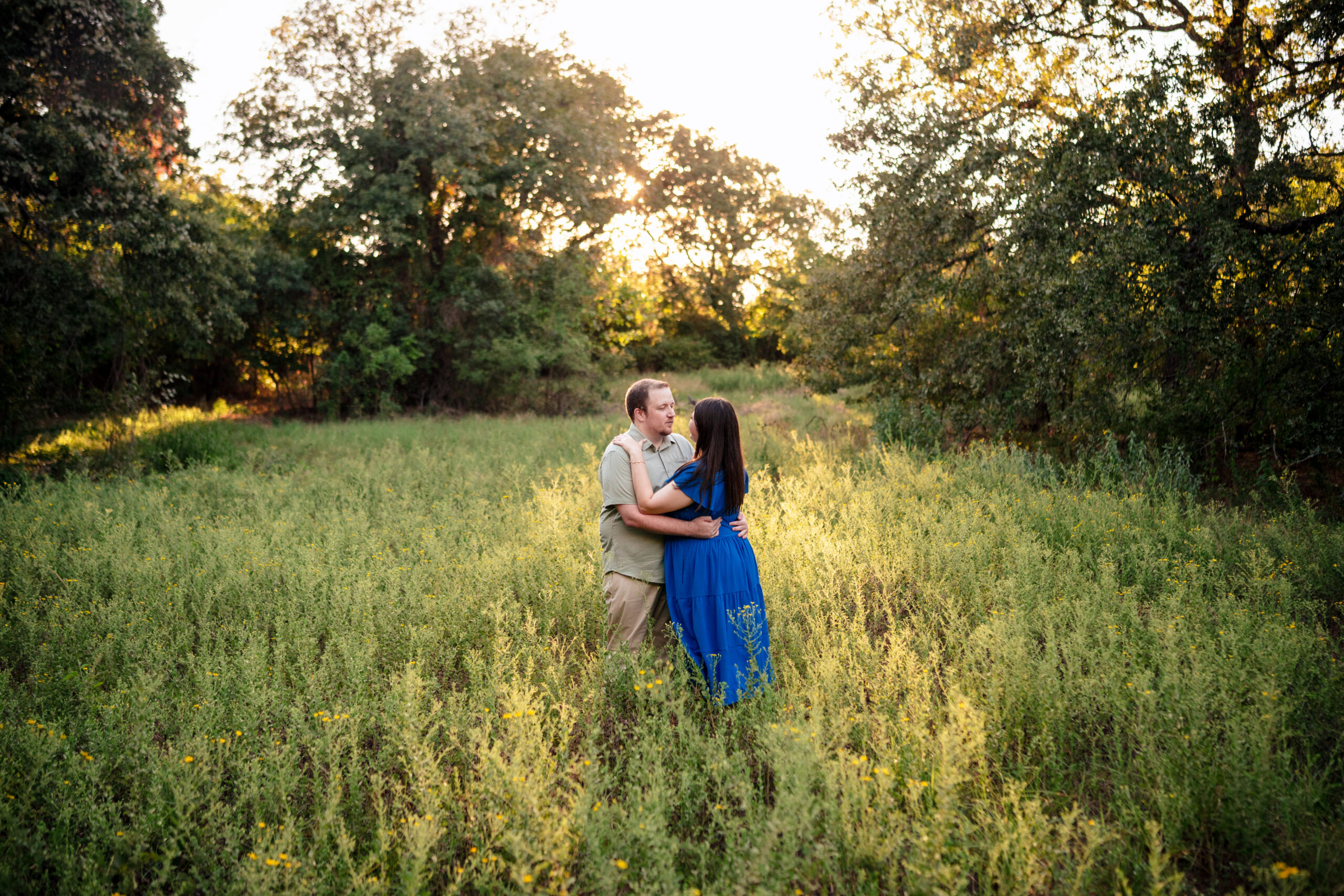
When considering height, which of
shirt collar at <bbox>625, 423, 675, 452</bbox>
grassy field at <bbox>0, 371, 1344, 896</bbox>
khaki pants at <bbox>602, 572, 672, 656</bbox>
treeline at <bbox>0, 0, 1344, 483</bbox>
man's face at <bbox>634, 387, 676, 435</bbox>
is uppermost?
treeline at <bbox>0, 0, 1344, 483</bbox>

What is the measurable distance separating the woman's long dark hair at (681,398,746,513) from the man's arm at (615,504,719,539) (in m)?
0.13

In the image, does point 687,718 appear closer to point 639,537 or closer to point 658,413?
point 639,537

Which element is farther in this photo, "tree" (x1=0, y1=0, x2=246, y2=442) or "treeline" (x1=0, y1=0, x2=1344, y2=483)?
"tree" (x1=0, y1=0, x2=246, y2=442)

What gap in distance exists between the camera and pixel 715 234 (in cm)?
4188

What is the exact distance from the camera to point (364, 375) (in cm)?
2169

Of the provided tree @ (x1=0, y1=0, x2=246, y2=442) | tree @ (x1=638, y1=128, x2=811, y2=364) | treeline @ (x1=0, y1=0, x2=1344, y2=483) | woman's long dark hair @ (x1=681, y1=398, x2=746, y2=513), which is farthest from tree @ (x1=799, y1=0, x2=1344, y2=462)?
tree @ (x1=638, y1=128, x2=811, y2=364)

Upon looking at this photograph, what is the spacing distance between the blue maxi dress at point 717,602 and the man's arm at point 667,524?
7 cm

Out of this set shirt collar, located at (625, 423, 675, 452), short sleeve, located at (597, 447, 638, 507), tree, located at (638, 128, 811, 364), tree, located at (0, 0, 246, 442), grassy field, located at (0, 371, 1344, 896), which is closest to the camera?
grassy field, located at (0, 371, 1344, 896)

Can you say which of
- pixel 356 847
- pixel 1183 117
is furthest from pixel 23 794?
pixel 1183 117

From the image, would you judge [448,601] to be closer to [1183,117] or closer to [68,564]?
[68,564]

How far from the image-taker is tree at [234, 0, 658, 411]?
20.4m

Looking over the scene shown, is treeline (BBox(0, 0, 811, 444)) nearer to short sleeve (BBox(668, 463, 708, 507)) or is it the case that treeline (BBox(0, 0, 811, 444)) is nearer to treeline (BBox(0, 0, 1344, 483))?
treeline (BBox(0, 0, 1344, 483))

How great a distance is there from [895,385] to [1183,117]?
6.55m

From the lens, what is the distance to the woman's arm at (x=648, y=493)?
3.85 m
